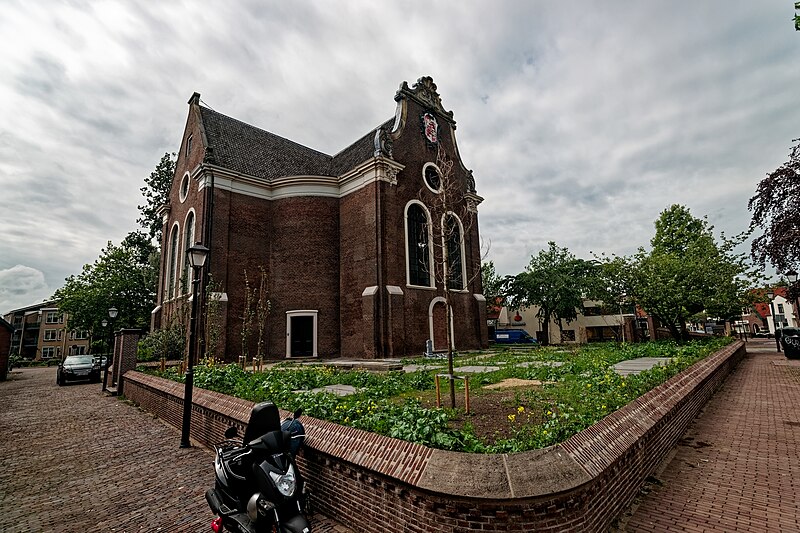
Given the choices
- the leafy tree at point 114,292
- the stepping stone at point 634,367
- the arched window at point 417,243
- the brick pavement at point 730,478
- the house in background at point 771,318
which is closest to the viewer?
the brick pavement at point 730,478

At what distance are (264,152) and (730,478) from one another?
2479cm

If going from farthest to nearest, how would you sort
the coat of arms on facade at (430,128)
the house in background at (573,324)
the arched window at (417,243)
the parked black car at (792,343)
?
the house in background at (573,324) < the coat of arms on facade at (430,128) < the arched window at (417,243) < the parked black car at (792,343)

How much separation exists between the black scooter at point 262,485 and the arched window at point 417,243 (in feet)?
55.5

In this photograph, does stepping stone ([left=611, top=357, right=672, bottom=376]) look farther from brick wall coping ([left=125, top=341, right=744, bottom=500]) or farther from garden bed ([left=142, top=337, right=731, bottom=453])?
brick wall coping ([left=125, top=341, right=744, bottom=500])

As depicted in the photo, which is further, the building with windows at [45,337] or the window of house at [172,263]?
the building with windows at [45,337]

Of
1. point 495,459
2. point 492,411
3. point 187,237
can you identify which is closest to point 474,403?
point 492,411

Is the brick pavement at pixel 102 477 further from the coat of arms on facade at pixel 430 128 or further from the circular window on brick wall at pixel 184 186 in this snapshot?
the coat of arms on facade at pixel 430 128

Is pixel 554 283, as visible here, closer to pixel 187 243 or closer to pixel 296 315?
pixel 296 315

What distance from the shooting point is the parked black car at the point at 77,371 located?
18.5 meters

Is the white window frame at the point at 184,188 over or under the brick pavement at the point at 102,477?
over

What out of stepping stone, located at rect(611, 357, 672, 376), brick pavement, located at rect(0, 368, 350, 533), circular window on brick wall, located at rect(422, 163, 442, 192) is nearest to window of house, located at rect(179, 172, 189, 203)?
circular window on brick wall, located at rect(422, 163, 442, 192)

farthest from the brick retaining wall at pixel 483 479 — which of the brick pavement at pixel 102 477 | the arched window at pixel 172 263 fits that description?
the arched window at pixel 172 263

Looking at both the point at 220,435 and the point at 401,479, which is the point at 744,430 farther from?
the point at 220,435

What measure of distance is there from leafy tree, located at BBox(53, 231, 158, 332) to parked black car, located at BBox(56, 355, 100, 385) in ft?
40.9
